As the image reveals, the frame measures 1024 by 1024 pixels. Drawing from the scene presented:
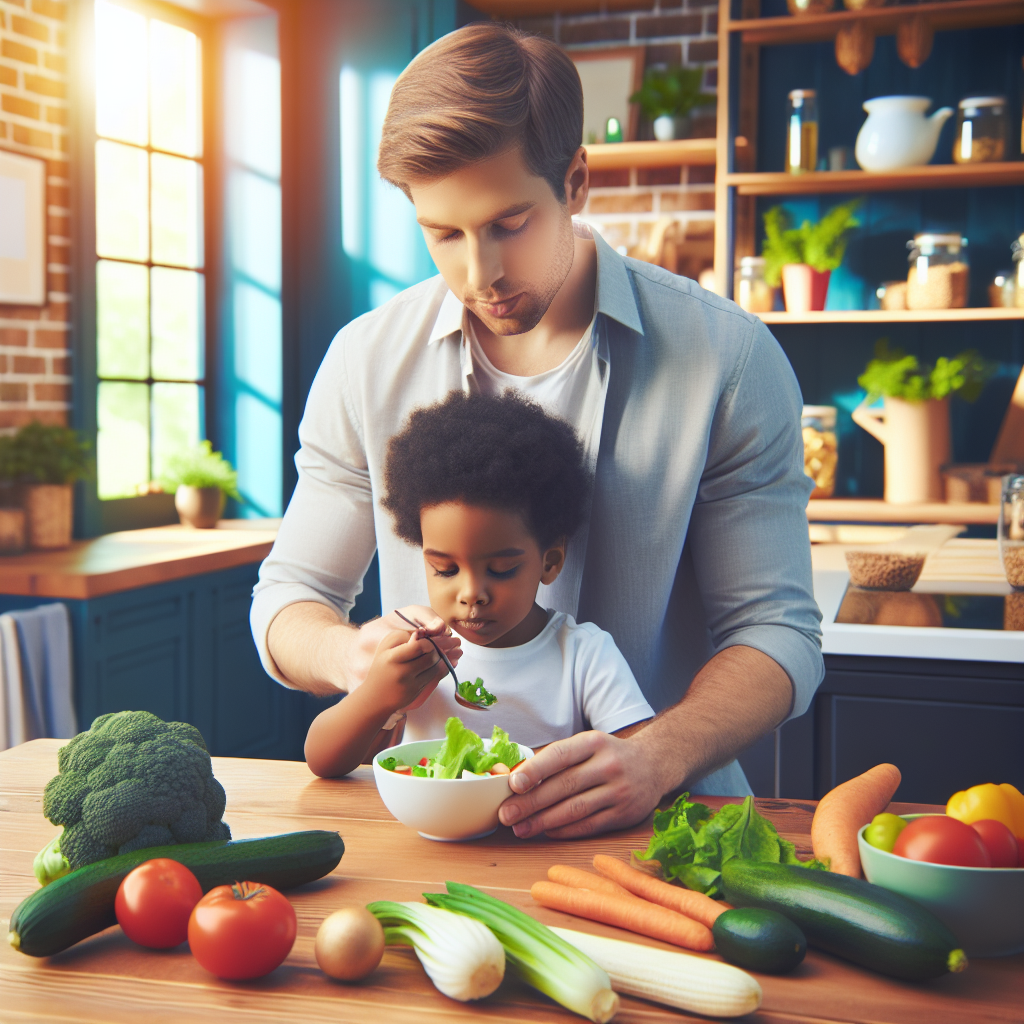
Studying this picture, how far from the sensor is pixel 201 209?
4086mm

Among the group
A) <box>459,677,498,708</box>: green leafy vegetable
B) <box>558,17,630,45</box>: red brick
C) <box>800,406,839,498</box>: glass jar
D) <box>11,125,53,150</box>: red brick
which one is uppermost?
<box>558,17,630,45</box>: red brick

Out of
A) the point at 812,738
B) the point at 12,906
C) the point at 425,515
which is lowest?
the point at 812,738

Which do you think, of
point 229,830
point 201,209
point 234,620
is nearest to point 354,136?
point 201,209

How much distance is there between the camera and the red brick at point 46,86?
10.5 ft

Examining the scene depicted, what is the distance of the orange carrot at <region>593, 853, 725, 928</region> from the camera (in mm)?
856

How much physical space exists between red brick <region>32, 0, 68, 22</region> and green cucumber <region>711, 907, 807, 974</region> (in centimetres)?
335

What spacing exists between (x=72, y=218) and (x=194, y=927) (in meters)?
3.02

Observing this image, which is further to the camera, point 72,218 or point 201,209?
point 201,209

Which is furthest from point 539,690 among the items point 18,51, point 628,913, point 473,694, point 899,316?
point 18,51

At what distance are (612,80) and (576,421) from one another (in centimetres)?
262

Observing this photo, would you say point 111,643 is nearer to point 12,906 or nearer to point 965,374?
point 12,906

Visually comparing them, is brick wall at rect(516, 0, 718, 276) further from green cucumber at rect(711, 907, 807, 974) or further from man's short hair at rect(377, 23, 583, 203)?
green cucumber at rect(711, 907, 807, 974)

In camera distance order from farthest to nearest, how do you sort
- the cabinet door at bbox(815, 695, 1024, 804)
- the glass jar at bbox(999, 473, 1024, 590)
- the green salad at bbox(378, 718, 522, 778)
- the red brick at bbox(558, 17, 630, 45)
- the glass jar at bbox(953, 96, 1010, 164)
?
1. the red brick at bbox(558, 17, 630, 45)
2. the glass jar at bbox(953, 96, 1010, 164)
3. the glass jar at bbox(999, 473, 1024, 590)
4. the cabinet door at bbox(815, 695, 1024, 804)
5. the green salad at bbox(378, 718, 522, 778)

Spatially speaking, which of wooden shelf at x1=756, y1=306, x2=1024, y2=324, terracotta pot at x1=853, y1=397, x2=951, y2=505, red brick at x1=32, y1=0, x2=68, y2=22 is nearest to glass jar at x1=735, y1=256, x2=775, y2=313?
wooden shelf at x1=756, y1=306, x2=1024, y2=324
